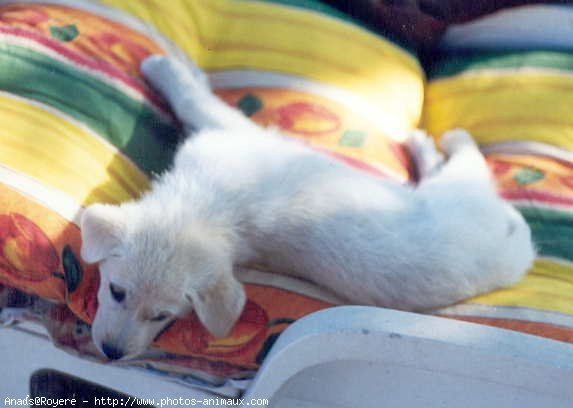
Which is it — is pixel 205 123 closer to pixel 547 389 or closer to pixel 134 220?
pixel 134 220

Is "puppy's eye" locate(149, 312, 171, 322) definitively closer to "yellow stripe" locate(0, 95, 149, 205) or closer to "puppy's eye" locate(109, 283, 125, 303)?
"puppy's eye" locate(109, 283, 125, 303)

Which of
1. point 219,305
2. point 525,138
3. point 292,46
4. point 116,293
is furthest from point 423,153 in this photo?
point 116,293

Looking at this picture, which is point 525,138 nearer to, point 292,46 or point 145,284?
point 292,46

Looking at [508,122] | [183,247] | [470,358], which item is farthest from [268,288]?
[508,122]

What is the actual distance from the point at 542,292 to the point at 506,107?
627 mm

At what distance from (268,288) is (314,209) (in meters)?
0.18

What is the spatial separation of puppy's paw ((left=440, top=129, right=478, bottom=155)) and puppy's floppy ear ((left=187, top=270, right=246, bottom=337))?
0.73 m

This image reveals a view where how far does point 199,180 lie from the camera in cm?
157

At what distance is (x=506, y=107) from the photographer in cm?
198

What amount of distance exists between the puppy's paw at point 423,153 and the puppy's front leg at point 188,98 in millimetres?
392

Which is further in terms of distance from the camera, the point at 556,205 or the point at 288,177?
the point at 556,205

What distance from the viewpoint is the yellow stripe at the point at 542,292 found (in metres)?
1.45

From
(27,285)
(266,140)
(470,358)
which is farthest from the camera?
(266,140)

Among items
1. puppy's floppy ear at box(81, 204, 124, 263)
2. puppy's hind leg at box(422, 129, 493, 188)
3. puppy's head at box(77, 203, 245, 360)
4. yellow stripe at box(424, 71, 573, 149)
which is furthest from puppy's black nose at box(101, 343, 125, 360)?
yellow stripe at box(424, 71, 573, 149)
